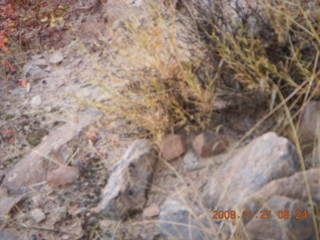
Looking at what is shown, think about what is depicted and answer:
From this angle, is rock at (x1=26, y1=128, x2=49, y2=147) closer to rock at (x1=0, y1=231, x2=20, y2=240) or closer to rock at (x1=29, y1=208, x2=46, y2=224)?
rock at (x1=29, y1=208, x2=46, y2=224)

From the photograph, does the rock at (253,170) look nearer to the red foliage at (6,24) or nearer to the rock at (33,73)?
the rock at (33,73)

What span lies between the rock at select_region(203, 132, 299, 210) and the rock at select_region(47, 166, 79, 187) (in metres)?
0.96

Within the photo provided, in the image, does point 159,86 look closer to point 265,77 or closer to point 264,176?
point 265,77

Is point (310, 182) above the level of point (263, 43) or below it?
below

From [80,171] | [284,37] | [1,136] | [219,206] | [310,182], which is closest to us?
[310,182]

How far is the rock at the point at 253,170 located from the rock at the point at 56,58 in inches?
81.8

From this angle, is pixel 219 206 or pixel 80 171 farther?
Result: pixel 80 171

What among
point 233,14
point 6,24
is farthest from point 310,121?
point 6,24

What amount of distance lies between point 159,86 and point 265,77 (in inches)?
25.6

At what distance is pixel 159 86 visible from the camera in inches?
129

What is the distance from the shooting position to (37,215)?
330 cm

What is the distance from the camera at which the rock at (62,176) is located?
3.43 metres

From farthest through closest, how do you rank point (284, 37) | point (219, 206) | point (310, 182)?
point (284, 37)
point (219, 206)
point (310, 182)

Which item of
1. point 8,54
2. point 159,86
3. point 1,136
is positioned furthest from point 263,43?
point 8,54
